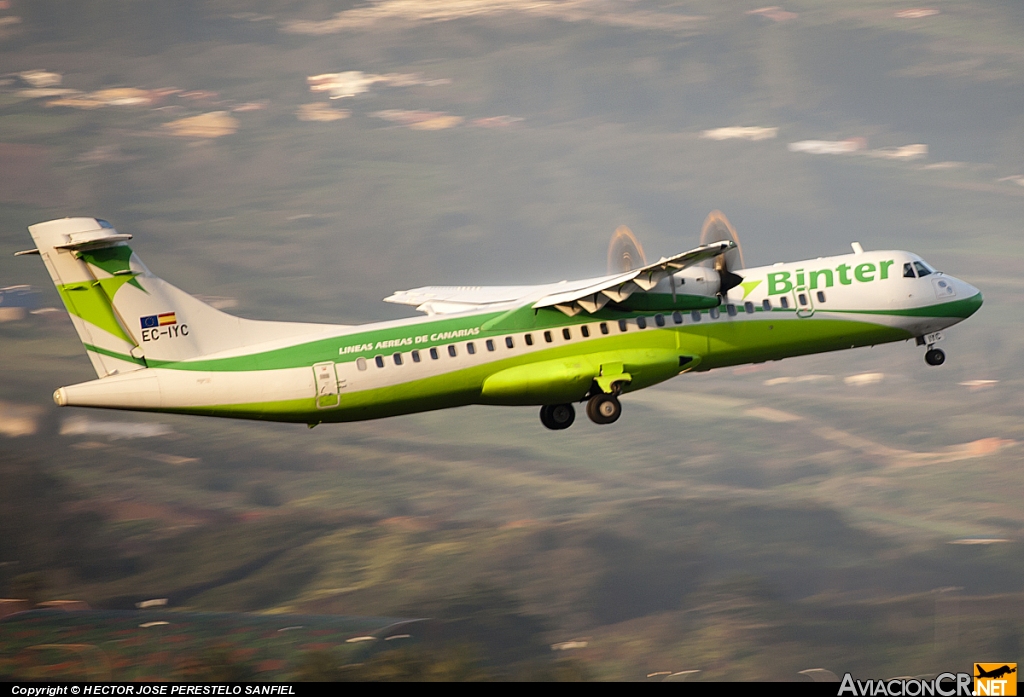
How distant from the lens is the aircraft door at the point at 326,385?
28.3 m

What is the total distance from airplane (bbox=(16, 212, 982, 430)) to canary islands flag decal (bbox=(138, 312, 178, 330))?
0.03 m

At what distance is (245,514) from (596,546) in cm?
3716

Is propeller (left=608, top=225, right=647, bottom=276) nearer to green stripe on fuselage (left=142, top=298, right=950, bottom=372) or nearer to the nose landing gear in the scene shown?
green stripe on fuselage (left=142, top=298, right=950, bottom=372)

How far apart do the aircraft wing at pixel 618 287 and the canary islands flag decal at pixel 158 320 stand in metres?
9.37

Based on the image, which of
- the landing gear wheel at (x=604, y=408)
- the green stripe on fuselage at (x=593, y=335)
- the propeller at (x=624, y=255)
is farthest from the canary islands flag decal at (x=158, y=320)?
the propeller at (x=624, y=255)

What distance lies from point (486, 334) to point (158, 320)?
27.3ft

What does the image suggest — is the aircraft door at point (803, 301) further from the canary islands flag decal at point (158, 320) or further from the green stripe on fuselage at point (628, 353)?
the canary islands flag decal at point (158, 320)

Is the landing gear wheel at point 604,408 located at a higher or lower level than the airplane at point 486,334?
lower

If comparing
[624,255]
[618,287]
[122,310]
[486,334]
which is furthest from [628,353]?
[122,310]

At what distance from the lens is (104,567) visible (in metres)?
105

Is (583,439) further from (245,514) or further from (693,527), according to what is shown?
(245,514)

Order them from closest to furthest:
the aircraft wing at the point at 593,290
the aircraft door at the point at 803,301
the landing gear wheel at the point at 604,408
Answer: the aircraft wing at the point at 593,290 < the landing gear wheel at the point at 604,408 < the aircraft door at the point at 803,301

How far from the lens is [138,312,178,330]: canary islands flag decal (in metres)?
28.3

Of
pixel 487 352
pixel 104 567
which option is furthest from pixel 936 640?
pixel 487 352
